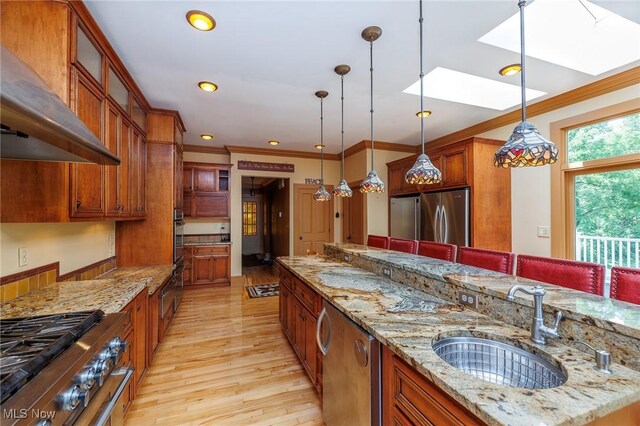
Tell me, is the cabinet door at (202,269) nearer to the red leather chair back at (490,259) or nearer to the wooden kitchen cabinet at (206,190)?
the wooden kitchen cabinet at (206,190)

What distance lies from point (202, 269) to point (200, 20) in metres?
4.08

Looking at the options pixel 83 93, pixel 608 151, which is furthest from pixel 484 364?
pixel 608 151

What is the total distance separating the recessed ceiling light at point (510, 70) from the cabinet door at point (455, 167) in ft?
3.71

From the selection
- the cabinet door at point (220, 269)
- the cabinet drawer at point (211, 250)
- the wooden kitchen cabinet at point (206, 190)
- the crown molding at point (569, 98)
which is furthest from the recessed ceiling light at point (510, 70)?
the cabinet door at point (220, 269)

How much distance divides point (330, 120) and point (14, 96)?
3.34 metres

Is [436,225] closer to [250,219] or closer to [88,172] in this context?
[88,172]

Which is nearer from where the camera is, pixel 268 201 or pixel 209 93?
pixel 209 93

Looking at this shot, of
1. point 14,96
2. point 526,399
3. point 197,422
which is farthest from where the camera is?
point 197,422

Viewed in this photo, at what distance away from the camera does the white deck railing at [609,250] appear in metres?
2.75

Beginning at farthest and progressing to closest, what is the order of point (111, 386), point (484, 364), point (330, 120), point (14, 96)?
point (330, 120) < point (111, 386) < point (484, 364) < point (14, 96)

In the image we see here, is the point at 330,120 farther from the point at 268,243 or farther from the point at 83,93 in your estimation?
the point at 268,243

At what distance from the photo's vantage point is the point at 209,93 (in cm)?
302

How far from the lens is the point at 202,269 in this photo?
4891 mm

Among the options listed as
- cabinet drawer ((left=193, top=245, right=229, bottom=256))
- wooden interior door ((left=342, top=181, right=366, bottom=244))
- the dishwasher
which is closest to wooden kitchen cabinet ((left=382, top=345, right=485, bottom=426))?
the dishwasher
